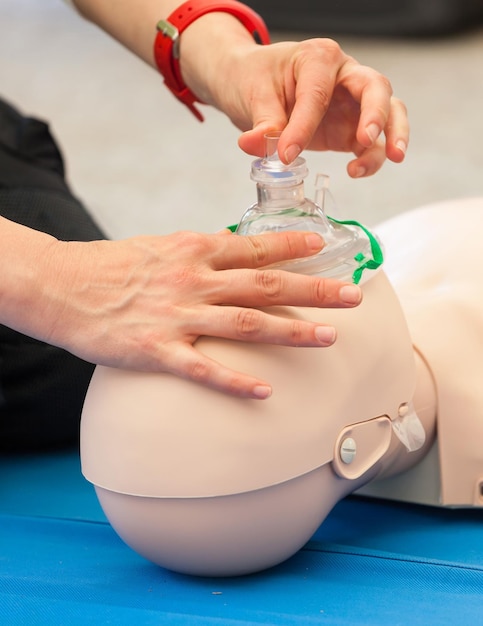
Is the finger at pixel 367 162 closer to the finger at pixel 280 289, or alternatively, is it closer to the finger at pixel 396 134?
the finger at pixel 396 134

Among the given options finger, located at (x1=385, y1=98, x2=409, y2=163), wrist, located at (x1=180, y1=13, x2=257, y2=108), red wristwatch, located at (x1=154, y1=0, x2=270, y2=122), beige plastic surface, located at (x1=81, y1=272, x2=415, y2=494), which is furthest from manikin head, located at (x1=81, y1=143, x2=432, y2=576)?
red wristwatch, located at (x1=154, y1=0, x2=270, y2=122)

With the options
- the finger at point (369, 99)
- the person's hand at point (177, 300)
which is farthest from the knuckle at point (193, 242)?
the finger at point (369, 99)

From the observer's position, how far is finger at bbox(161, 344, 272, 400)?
2.90 ft

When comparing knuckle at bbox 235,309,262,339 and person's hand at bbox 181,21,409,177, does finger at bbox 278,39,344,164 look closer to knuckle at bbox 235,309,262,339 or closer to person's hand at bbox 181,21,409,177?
person's hand at bbox 181,21,409,177

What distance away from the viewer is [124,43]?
166 cm

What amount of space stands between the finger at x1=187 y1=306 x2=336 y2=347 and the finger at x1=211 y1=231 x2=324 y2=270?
7 cm

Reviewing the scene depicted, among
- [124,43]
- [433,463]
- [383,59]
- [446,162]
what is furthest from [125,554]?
[383,59]

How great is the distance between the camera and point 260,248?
3.14ft

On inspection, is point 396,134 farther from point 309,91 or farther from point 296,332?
point 296,332

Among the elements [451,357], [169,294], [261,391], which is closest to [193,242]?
[169,294]

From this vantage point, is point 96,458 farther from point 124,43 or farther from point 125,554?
point 124,43

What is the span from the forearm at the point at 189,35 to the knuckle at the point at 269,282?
21.4 inches

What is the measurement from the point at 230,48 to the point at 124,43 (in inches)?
13.0

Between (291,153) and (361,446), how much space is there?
0.31m
